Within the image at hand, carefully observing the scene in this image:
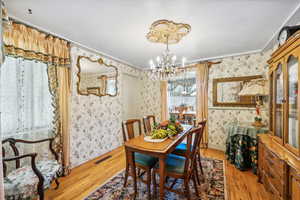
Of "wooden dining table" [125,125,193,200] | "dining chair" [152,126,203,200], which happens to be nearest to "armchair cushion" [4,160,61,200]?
"wooden dining table" [125,125,193,200]

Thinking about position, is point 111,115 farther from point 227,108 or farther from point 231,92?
point 231,92

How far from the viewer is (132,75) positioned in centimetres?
419

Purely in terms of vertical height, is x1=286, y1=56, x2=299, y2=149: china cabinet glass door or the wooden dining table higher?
x1=286, y1=56, x2=299, y2=149: china cabinet glass door

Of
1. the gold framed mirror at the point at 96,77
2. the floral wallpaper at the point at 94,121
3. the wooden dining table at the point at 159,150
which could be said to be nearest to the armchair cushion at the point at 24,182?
the floral wallpaper at the point at 94,121

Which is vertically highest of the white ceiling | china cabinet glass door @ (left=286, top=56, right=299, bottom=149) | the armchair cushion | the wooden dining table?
the white ceiling

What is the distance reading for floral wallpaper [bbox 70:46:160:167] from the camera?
2531mm

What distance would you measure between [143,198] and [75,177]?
4.27 feet

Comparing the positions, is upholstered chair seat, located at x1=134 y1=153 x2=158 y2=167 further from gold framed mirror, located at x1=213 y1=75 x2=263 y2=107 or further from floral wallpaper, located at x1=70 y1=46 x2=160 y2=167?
gold framed mirror, located at x1=213 y1=75 x2=263 y2=107

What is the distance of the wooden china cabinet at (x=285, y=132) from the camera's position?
129 centimetres

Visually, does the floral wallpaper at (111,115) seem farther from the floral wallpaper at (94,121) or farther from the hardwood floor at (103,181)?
the hardwood floor at (103,181)

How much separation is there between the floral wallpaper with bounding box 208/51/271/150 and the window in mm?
461

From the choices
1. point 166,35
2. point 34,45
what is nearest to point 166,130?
point 166,35

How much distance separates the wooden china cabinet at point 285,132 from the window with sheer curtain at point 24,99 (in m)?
3.23

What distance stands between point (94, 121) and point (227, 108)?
10.6 feet
